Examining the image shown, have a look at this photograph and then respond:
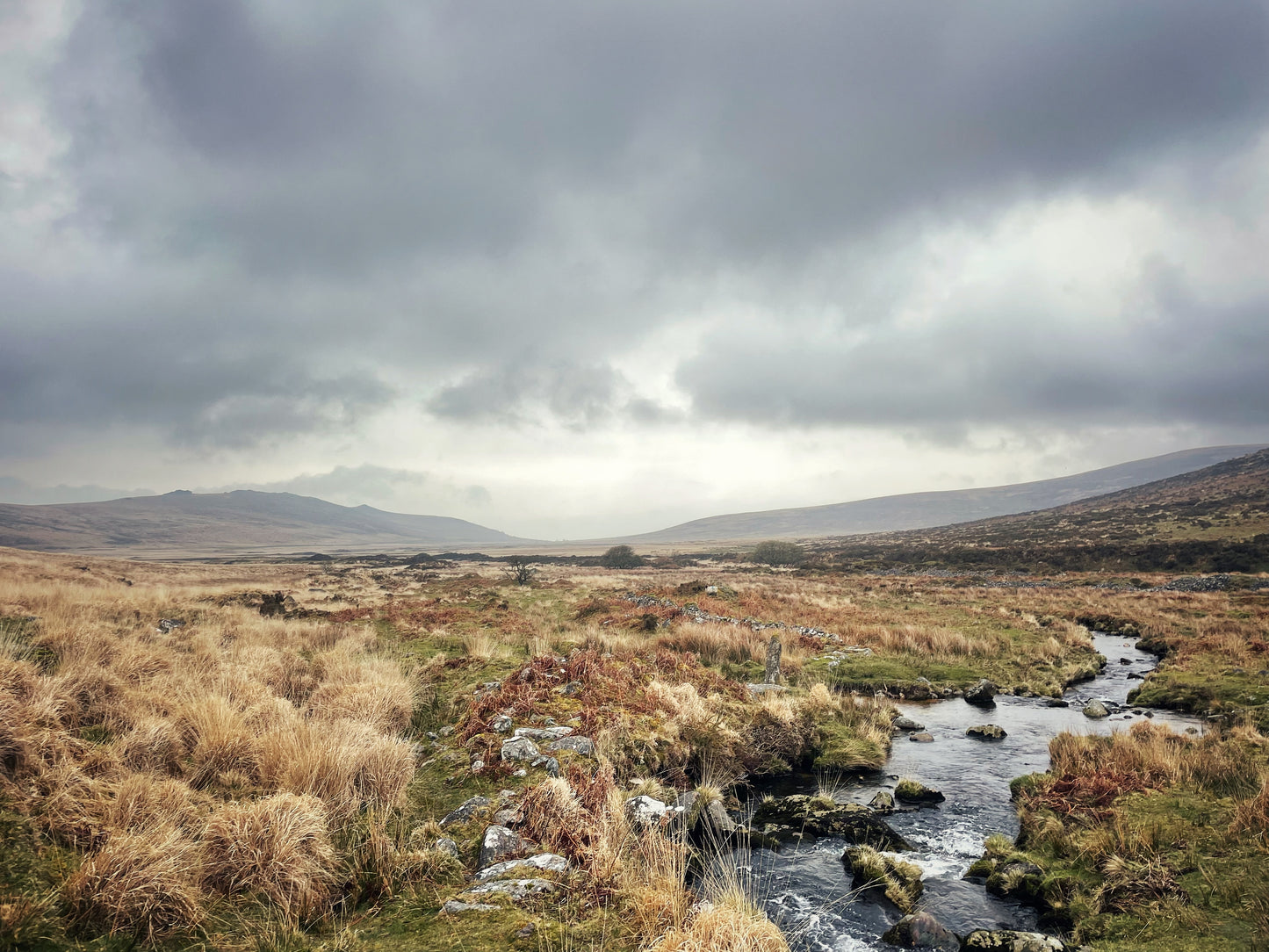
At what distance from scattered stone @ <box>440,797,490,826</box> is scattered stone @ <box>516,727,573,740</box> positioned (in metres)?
2.09

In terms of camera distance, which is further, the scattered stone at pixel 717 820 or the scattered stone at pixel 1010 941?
the scattered stone at pixel 717 820

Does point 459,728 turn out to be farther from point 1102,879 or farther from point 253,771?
point 1102,879

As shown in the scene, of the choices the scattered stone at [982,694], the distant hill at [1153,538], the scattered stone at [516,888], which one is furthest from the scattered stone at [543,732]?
the distant hill at [1153,538]

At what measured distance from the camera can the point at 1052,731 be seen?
1381 cm

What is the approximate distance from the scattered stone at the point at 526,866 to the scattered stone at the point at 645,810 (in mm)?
1432

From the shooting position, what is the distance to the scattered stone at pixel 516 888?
5773 mm

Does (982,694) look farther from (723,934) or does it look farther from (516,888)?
(516,888)

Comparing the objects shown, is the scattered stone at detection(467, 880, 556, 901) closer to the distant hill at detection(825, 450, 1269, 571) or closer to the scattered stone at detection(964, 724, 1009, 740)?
the scattered stone at detection(964, 724, 1009, 740)

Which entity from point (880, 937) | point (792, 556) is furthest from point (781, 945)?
point (792, 556)

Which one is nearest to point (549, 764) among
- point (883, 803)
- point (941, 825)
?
point (883, 803)

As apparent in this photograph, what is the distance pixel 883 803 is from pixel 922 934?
3734mm

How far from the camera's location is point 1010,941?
6195 millimetres

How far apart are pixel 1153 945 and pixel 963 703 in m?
12.6

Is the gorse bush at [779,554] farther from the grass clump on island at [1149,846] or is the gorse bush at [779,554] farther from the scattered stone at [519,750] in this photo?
the scattered stone at [519,750]
